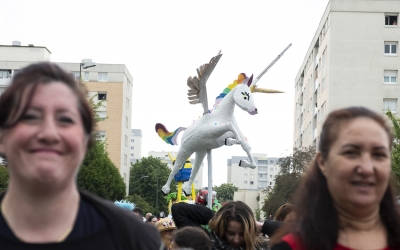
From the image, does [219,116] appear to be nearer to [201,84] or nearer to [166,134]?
[201,84]

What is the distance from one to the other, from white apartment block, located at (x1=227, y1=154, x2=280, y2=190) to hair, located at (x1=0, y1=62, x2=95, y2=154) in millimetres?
182504

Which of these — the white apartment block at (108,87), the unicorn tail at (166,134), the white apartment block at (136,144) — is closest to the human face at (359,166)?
the unicorn tail at (166,134)

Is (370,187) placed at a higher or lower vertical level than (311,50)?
lower

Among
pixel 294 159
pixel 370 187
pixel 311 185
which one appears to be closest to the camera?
pixel 370 187

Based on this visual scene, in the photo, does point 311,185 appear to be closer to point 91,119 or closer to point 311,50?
point 91,119

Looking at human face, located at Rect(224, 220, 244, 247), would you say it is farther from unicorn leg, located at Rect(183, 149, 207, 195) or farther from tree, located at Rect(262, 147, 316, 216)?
tree, located at Rect(262, 147, 316, 216)

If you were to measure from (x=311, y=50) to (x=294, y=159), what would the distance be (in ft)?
66.9

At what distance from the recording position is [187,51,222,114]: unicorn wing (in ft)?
47.2

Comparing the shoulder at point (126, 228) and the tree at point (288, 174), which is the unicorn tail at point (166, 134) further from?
the tree at point (288, 174)

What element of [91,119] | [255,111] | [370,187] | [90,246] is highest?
[255,111]

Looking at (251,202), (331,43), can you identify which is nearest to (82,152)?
(331,43)

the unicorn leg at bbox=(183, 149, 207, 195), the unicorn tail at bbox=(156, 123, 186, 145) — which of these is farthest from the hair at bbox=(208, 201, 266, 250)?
the unicorn tail at bbox=(156, 123, 186, 145)

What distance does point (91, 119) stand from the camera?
253 cm

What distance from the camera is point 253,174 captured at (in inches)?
7461
